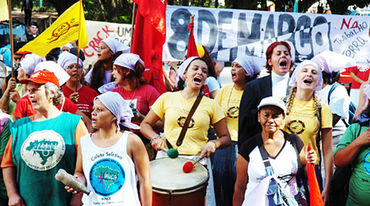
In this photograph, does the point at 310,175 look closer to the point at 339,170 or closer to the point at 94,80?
the point at 339,170

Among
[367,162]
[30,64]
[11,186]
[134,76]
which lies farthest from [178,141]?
[30,64]

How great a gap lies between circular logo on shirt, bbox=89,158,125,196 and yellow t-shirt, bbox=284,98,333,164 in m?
1.61

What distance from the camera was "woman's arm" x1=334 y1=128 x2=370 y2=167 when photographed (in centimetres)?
346

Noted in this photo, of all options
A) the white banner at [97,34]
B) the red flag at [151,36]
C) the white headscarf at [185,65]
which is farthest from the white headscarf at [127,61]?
the white banner at [97,34]

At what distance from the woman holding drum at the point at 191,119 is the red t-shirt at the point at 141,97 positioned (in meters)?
0.40

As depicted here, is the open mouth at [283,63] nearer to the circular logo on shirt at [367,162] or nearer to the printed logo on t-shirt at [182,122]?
the printed logo on t-shirt at [182,122]

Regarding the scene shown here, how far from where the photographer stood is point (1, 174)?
3803 millimetres

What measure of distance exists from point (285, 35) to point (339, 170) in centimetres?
390

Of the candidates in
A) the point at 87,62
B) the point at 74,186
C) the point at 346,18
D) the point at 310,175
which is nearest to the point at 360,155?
the point at 310,175

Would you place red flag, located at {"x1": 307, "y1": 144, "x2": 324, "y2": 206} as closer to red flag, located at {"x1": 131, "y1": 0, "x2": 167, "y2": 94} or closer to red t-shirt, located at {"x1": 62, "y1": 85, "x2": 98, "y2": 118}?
red t-shirt, located at {"x1": 62, "y1": 85, "x2": 98, "y2": 118}

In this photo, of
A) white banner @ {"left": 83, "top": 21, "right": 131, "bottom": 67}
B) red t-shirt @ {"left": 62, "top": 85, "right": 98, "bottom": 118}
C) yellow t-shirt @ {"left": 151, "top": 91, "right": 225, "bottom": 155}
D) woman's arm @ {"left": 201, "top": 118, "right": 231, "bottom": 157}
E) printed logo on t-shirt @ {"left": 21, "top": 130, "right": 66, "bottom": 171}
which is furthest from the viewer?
white banner @ {"left": 83, "top": 21, "right": 131, "bottom": 67}

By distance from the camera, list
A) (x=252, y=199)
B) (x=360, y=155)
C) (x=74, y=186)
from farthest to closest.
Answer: (x=360, y=155) → (x=252, y=199) → (x=74, y=186)

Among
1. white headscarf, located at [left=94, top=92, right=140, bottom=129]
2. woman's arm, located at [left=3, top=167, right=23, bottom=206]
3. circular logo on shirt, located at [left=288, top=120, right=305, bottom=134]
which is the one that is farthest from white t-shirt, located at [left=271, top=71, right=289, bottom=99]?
woman's arm, located at [left=3, top=167, right=23, bottom=206]

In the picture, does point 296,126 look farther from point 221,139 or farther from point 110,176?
point 110,176
